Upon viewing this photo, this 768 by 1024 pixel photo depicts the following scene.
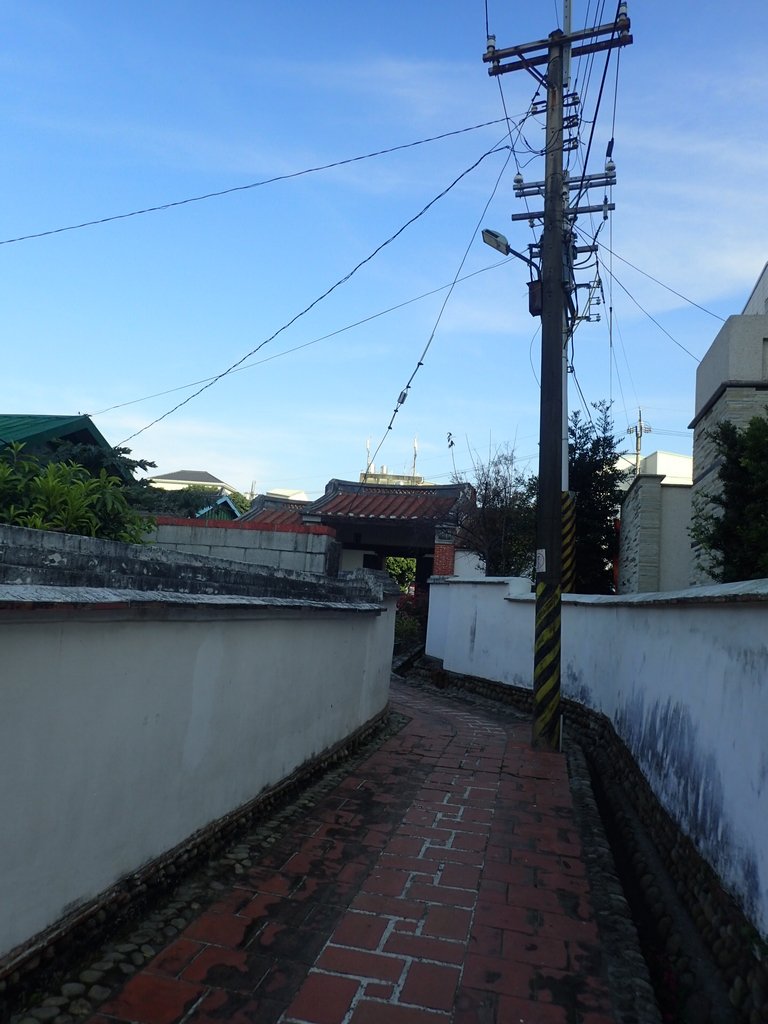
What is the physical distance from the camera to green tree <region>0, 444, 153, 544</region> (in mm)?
4320

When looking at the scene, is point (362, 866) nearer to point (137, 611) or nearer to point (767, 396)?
point (137, 611)

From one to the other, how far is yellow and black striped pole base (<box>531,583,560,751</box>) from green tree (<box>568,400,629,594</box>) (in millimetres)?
6614

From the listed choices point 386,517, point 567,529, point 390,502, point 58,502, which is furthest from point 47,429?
point 390,502

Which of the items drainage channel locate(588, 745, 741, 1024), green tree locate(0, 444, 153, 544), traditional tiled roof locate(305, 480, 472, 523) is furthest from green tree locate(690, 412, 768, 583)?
traditional tiled roof locate(305, 480, 472, 523)

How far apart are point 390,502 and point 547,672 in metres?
8.58

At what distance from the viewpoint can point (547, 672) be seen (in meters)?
8.88

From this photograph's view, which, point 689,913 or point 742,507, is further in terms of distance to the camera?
point 742,507

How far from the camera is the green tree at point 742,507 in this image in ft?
22.8

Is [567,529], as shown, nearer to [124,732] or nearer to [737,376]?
[737,376]

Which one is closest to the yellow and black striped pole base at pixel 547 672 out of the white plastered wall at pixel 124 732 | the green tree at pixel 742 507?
the green tree at pixel 742 507

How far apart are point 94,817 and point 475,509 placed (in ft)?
45.3

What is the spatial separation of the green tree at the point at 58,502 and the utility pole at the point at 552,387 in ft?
18.1

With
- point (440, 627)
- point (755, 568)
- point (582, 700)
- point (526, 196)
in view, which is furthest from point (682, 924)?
point (440, 627)

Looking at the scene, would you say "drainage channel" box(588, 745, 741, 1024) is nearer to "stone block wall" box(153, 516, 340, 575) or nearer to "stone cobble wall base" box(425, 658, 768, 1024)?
"stone cobble wall base" box(425, 658, 768, 1024)
